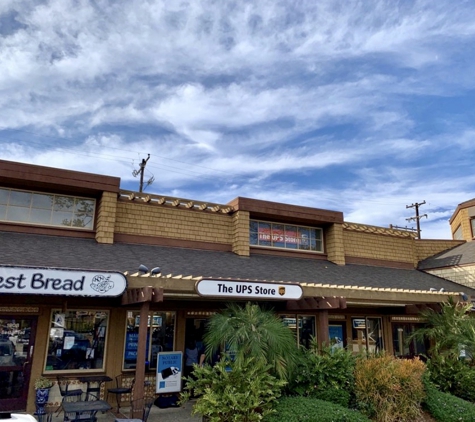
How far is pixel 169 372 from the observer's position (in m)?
10.5

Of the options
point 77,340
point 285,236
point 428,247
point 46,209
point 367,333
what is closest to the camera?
point 77,340

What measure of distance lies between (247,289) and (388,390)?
364cm

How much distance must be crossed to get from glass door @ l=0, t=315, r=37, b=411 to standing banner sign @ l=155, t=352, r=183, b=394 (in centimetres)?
313

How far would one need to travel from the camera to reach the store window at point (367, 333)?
14438 mm

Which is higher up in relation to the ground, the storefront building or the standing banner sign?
the storefront building

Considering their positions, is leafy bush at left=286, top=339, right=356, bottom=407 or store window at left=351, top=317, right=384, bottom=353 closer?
leafy bush at left=286, top=339, right=356, bottom=407

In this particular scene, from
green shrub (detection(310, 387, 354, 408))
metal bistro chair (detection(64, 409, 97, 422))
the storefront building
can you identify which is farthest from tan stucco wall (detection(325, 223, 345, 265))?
metal bistro chair (detection(64, 409, 97, 422))

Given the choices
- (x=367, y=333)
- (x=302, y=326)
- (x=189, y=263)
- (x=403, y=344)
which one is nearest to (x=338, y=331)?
(x=367, y=333)

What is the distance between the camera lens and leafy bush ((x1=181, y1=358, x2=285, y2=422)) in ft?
23.1

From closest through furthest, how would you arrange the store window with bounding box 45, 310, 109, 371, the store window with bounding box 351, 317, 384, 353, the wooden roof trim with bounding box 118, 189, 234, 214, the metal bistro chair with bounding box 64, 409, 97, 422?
the metal bistro chair with bounding box 64, 409, 97, 422 → the store window with bounding box 45, 310, 109, 371 → the wooden roof trim with bounding box 118, 189, 234, 214 → the store window with bounding box 351, 317, 384, 353

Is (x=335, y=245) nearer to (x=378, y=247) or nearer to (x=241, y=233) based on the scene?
(x=378, y=247)

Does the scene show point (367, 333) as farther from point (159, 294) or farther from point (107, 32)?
point (107, 32)

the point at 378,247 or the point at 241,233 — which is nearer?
the point at 241,233

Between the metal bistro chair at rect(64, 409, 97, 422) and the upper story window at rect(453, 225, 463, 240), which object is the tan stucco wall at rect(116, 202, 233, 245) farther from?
the upper story window at rect(453, 225, 463, 240)
